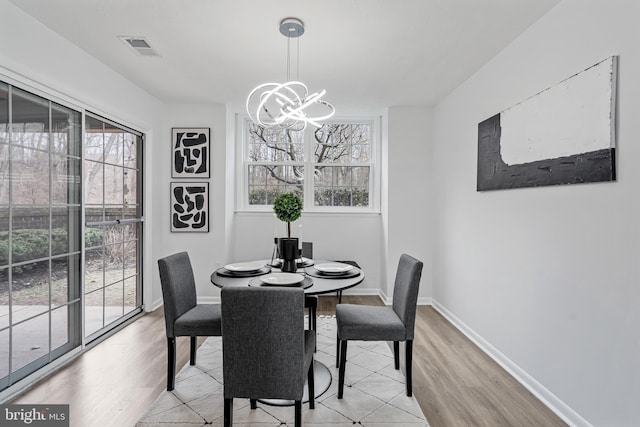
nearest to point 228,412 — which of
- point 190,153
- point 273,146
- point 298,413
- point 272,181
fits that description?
point 298,413

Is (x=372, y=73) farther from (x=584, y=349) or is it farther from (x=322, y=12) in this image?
(x=584, y=349)

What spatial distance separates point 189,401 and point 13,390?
3.69 feet

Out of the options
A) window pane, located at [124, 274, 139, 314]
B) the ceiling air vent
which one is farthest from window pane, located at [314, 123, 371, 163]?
window pane, located at [124, 274, 139, 314]

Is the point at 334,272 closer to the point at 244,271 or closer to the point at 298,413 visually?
the point at 244,271

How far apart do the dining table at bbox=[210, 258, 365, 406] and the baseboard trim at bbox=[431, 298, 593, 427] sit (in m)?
1.31

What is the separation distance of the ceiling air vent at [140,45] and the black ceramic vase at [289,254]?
1854mm

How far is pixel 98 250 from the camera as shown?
3195 mm

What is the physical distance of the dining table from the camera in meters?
2.12

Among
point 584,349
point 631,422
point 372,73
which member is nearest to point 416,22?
point 372,73

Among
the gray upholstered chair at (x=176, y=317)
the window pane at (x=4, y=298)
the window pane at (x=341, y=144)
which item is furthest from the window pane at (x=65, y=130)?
the window pane at (x=341, y=144)

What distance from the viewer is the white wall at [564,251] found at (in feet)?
5.49

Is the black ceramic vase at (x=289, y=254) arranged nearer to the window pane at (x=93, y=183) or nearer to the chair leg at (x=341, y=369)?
the chair leg at (x=341, y=369)

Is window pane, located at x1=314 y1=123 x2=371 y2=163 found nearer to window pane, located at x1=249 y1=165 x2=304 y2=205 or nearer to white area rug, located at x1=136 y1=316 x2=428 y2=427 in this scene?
window pane, located at x1=249 y1=165 x2=304 y2=205

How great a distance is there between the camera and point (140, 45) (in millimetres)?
2730
